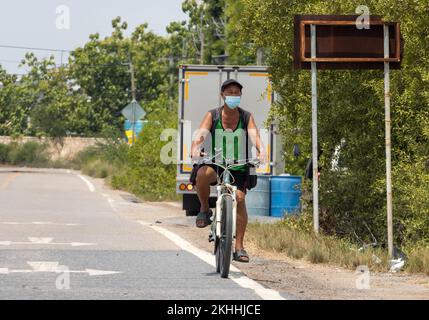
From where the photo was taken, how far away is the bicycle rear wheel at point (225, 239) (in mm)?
11344

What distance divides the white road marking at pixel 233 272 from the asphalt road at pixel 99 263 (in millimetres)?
12

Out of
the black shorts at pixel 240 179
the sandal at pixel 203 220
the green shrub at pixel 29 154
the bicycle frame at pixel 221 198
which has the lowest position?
the green shrub at pixel 29 154

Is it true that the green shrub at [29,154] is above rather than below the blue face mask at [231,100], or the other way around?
below

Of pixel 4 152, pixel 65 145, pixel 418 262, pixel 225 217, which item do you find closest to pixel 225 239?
pixel 225 217

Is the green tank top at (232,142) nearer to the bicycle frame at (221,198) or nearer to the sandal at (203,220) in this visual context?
the bicycle frame at (221,198)

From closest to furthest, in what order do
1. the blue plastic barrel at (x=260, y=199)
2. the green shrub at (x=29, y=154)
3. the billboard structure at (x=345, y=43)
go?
the billboard structure at (x=345, y=43), the blue plastic barrel at (x=260, y=199), the green shrub at (x=29, y=154)

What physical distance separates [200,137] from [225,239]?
1.13 metres

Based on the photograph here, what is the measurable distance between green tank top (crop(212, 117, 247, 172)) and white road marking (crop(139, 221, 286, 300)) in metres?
1.14

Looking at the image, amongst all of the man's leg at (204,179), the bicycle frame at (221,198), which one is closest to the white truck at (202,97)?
the man's leg at (204,179)

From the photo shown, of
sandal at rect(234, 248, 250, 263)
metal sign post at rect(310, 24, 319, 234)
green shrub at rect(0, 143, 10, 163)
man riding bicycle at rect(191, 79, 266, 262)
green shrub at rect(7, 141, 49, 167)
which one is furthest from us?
green shrub at rect(0, 143, 10, 163)

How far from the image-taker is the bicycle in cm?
1140

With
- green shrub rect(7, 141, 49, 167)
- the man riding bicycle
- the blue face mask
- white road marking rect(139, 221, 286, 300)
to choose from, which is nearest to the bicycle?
the man riding bicycle

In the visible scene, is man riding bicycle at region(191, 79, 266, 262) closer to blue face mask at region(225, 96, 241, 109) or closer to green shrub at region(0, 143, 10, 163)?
blue face mask at region(225, 96, 241, 109)

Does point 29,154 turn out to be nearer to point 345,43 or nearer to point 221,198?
point 345,43
